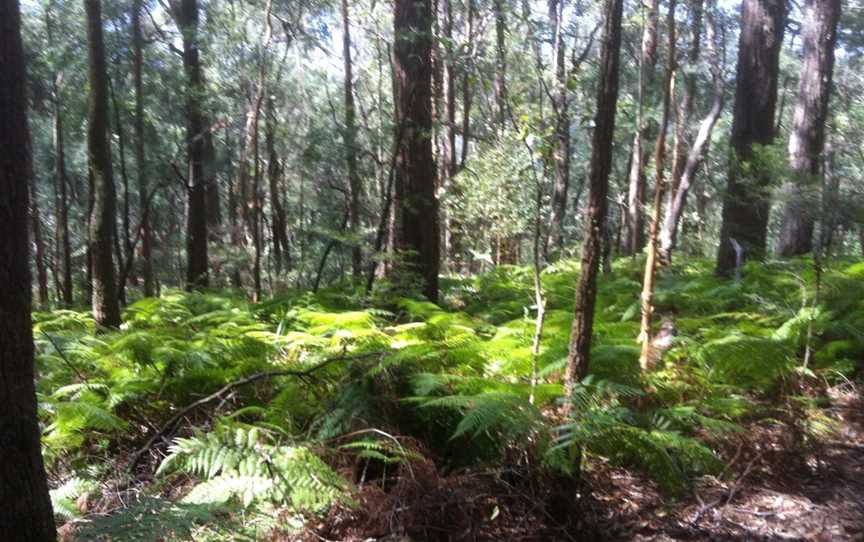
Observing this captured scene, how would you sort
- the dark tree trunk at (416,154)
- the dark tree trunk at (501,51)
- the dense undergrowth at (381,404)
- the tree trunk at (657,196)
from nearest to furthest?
the dense undergrowth at (381,404) → the tree trunk at (657,196) → the dark tree trunk at (416,154) → the dark tree trunk at (501,51)

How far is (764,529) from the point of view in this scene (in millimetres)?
3393

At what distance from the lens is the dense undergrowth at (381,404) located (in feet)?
10.7

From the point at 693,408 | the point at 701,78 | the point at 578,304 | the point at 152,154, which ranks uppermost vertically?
the point at 701,78

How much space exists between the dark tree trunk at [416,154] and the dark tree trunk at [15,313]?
6.01 m

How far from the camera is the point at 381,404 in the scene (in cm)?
405

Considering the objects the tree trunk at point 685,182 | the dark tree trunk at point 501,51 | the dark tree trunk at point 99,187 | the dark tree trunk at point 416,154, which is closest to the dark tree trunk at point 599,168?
the dark tree trunk at point 501,51

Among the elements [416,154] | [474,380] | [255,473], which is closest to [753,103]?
[416,154]

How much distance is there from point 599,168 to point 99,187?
22.9ft

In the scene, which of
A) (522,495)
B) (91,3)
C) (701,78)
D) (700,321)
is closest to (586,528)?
(522,495)

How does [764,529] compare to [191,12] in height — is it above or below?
below

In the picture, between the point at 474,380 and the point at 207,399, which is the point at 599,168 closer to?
the point at 474,380

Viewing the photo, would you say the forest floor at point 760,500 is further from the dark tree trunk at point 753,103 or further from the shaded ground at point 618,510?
the dark tree trunk at point 753,103

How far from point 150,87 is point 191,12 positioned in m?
3.97

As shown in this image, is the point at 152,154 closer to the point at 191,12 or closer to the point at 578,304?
the point at 191,12
